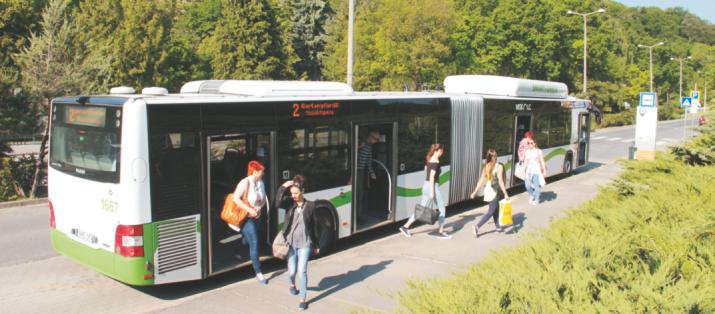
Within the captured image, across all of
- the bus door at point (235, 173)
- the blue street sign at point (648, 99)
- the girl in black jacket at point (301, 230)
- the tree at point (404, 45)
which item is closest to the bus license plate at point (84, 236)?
the bus door at point (235, 173)

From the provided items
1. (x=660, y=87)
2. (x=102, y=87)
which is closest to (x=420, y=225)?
(x=102, y=87)

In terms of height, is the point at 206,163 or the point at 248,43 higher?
the point at 248,43

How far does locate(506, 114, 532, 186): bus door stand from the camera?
57.7 ft

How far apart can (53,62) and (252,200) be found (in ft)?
39.6

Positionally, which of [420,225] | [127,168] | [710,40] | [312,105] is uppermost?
[710,40]

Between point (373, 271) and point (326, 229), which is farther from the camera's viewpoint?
point (326, 229)

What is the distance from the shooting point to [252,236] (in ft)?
29.7

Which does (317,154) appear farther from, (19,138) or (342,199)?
(19,138)

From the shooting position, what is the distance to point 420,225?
13.9 metres

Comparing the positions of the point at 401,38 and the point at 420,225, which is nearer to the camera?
the point at 420,225

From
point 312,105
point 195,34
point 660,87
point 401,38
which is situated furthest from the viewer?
point 660,87

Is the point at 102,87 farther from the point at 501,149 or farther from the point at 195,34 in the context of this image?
the point at 195,34

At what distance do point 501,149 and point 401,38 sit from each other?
23.6 meters

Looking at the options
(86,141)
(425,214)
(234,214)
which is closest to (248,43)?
(425,214)
